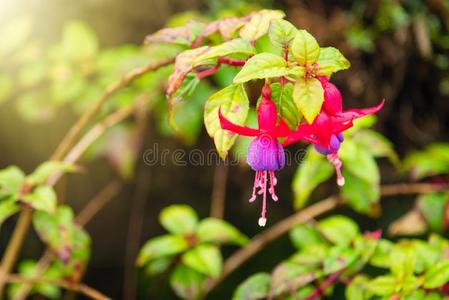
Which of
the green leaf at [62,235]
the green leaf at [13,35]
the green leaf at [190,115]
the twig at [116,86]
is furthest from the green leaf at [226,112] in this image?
the green leaf at [13,35]

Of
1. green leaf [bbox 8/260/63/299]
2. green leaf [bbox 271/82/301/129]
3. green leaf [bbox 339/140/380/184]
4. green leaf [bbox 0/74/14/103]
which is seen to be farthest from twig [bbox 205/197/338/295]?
green leaf [bbox 0/74/14/103]

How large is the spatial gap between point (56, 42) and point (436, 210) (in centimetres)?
109

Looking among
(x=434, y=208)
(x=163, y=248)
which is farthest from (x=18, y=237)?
(x=434, y=208)

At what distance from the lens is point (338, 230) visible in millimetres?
1076

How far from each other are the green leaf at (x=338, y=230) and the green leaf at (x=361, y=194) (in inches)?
2.7

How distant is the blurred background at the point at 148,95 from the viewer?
4.87ft

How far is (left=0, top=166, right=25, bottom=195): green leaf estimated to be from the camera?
3.13 ft

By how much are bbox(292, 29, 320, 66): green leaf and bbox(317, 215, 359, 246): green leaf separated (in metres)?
0.45

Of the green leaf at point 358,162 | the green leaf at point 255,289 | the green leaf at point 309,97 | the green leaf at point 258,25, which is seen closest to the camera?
the green leaf at point 309,97

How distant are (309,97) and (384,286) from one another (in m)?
0.37

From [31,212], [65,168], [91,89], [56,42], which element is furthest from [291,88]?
[56,42]

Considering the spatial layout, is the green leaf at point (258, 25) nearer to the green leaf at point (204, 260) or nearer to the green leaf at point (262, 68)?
the green leaf at point (262, 68)

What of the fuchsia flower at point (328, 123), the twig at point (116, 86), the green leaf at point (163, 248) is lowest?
the green leaf at point (163, 248)

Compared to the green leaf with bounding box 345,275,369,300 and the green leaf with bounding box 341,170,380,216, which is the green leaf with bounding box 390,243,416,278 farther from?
the green leaf with bounding box 341,170,380,216
